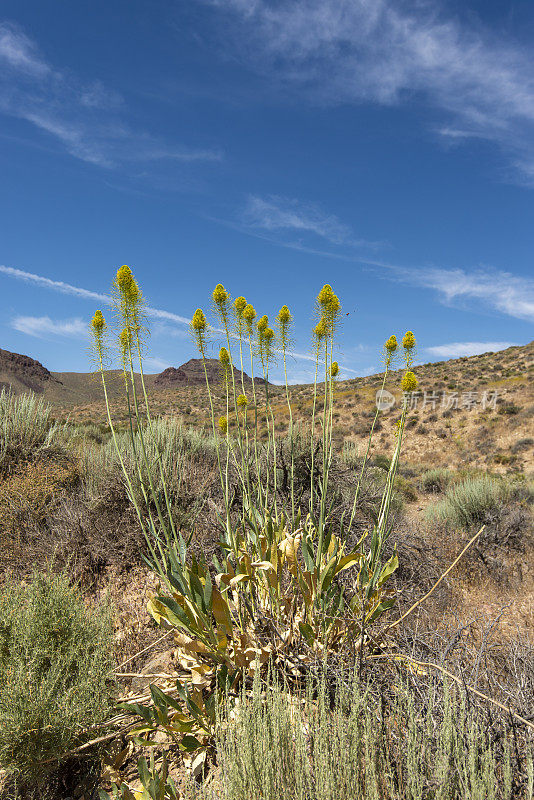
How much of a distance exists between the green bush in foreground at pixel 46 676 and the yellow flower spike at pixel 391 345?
8.33 ft

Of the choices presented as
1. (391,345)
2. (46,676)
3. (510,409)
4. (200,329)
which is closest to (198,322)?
(200,329)

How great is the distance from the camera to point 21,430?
6.42 metres

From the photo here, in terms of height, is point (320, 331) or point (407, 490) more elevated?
point (320, 331)

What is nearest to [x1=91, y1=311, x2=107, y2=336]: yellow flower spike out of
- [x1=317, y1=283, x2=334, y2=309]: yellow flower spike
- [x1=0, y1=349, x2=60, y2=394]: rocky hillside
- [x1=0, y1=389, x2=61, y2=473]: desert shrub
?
[x1=317, y1=283, x2=334, y2=309]: yellow flower spike

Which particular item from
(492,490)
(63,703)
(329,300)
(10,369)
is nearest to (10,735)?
(63,703)

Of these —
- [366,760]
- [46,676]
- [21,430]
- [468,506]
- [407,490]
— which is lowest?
Answer: [407,490]

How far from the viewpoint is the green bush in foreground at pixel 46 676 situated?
1930mm

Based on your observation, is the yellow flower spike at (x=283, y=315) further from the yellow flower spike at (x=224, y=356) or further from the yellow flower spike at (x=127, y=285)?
the yellow flower spike at (x=127, y=285)

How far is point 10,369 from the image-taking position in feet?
247

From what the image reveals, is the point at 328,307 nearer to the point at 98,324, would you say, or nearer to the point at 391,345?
the point at 391,345

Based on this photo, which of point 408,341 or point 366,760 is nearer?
point 366,760

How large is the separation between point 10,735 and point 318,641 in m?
1.53

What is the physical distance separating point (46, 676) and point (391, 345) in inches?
110

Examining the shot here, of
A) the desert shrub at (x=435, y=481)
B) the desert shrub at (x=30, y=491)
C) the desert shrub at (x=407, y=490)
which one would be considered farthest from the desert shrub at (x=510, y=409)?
the desert shrub at (x=30, y=491)
